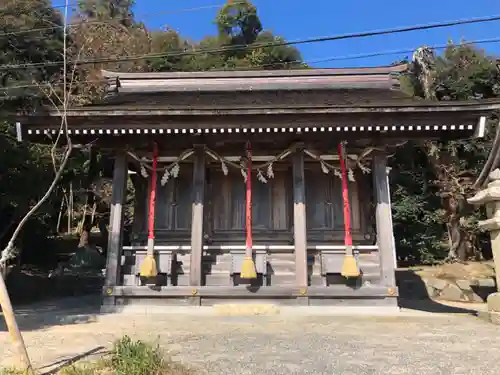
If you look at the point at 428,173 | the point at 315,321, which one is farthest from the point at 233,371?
the point at 428,173

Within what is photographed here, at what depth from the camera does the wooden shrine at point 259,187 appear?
27.6ft

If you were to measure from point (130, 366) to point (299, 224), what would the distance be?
5.68 meters

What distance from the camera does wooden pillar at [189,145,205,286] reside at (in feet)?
28.4

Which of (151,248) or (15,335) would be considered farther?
(151,248)

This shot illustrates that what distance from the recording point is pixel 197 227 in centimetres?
876

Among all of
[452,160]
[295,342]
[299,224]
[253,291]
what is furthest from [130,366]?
[452,160]

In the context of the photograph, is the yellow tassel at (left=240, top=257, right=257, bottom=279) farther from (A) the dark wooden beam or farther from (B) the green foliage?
(B) the green foliage

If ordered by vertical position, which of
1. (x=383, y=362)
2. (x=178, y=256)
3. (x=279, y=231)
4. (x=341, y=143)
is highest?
(x=341, y=143)

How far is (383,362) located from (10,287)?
467 inches

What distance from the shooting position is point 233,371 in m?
3.97

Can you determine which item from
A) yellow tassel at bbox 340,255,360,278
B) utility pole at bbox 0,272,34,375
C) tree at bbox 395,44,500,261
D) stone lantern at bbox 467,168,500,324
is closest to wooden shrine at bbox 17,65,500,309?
yellow tassel at bbox 340,255,360,278

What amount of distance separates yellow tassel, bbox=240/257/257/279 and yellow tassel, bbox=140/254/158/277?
6.26 feet

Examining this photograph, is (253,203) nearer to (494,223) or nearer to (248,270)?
(248,270)

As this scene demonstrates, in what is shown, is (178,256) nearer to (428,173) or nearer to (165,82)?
(165,82)
